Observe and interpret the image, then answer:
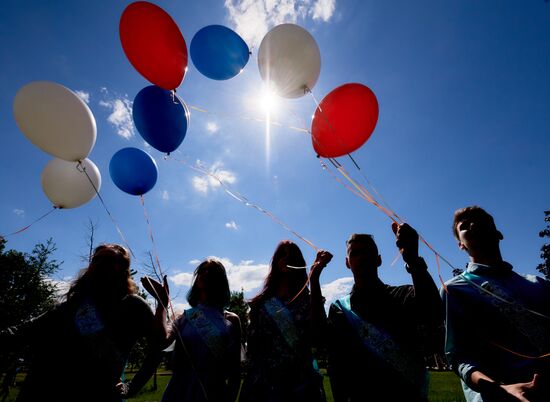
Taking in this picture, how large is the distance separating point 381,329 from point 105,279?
1.99 m

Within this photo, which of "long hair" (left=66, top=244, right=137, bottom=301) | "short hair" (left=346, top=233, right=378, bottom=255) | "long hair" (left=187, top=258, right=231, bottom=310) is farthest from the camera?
"long hair" (left=187, top=258, right=231, bottom=310)

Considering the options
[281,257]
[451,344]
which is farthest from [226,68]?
[451,344]

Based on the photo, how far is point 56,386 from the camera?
158cm

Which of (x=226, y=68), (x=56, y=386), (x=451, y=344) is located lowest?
(x=56, y=386)

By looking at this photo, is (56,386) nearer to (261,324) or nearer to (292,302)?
(261,324)

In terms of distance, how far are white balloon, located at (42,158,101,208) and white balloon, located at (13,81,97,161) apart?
Answer: 52cm

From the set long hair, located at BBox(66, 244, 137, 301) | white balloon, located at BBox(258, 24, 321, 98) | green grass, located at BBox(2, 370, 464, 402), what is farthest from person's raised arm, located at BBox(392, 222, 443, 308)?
green grass, located at BBox(2, 370, 464, 402)

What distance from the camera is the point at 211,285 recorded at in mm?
2547

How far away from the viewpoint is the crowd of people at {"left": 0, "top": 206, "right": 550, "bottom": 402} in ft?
5.19

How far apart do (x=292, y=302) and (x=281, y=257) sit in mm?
392

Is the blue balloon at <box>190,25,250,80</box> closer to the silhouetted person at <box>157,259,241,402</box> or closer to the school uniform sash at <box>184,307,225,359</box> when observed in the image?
the silhouetted person at <box>157,259,241,402</box>

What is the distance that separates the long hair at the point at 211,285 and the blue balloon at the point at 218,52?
85.1 inches

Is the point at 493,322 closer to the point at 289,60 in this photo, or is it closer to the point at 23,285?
the point at 289,60

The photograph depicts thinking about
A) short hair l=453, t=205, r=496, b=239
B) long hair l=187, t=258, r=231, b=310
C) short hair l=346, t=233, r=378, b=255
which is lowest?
long hair l=187, t=258, r=231, b=310
